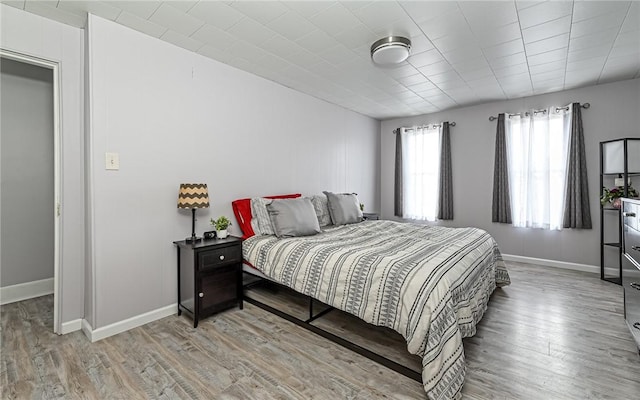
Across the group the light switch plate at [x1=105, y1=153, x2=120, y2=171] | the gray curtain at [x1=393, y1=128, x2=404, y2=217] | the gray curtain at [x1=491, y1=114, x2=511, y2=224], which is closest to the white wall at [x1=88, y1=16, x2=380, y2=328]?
the light switch plate at [x1=105, y1=153, x2=120, y2=171]

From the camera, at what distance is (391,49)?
2.64m

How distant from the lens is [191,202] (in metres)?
2.60

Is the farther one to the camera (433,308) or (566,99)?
(566,99)

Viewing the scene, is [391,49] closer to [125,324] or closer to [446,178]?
[446,178]

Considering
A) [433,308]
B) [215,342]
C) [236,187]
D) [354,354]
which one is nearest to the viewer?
[433,308]

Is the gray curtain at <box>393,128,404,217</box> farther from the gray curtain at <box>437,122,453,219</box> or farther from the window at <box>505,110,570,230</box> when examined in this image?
the window at <box>505,110,570,230</box>

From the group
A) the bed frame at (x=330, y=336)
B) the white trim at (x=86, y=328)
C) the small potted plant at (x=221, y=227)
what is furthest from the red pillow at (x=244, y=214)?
the white trim at (x=86, y=328)

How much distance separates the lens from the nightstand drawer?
8.33 ft

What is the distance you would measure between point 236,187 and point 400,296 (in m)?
2.22

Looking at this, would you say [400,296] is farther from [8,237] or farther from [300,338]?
[8,237]

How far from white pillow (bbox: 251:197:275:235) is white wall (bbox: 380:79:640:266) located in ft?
11.4

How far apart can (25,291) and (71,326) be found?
4.31 ft

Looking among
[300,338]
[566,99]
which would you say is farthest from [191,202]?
[566,99]

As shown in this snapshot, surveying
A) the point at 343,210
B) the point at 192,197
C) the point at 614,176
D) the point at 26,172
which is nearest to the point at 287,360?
the point at 192,197
